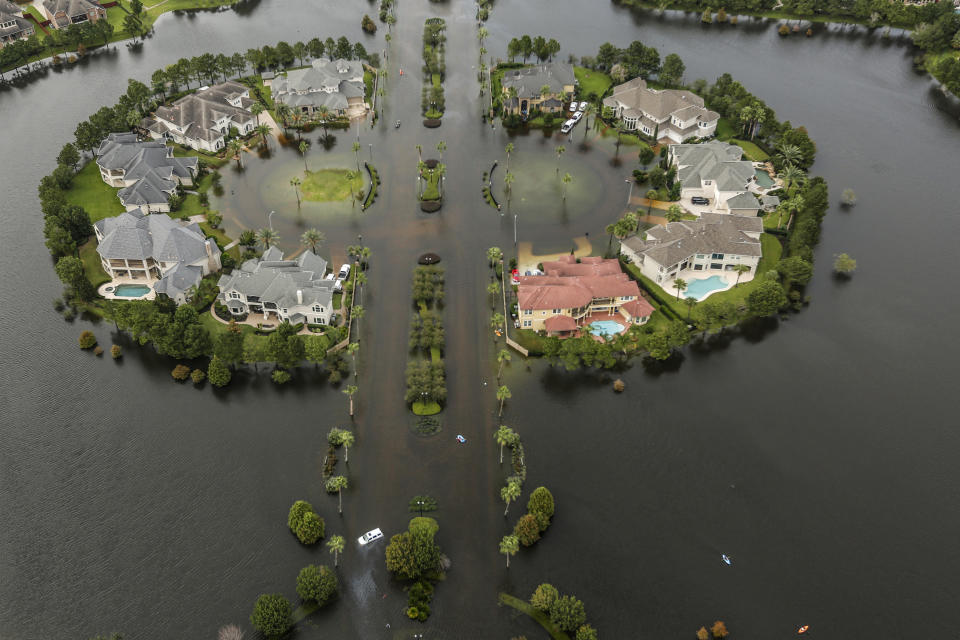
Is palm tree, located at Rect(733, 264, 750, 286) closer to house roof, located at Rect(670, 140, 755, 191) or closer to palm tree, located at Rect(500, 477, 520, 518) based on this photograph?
house roof, located at Rect(670, 140, 755, 191)

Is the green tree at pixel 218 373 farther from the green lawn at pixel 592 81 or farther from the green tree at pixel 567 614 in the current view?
the green lawn at pixel 592 81

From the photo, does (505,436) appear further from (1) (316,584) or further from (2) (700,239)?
(2) (700,239)

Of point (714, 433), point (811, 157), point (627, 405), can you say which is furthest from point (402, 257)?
point (811, 157)

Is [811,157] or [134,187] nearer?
[134,187]

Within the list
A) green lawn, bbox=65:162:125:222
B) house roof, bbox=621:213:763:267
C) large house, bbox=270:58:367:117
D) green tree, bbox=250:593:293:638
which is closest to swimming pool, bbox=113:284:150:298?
green lawn, bbox=65:162:125:222

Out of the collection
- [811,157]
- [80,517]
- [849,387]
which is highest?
[811,157]

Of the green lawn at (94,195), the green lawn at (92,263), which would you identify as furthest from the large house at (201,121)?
the green lawn at (92,263)

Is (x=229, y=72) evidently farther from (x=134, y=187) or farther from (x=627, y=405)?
(x=627, y=405)

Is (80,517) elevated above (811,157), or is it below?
below
